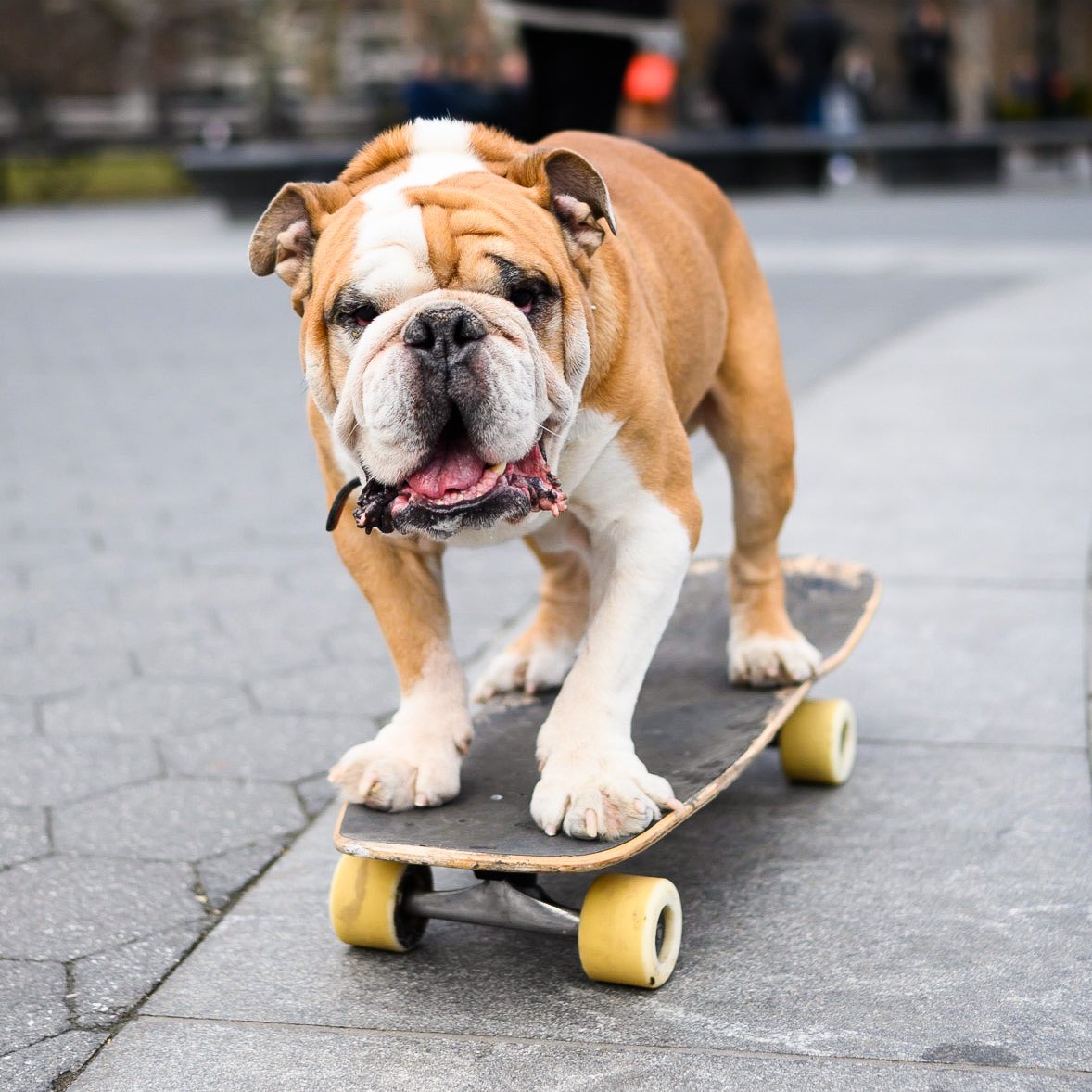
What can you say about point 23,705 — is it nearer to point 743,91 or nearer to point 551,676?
point 551,676

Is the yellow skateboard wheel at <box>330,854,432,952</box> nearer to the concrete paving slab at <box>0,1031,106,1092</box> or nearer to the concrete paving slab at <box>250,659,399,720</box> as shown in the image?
the concrete paving slab at <box>0,1031,106,1092</box>

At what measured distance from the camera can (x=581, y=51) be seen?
760 centimetres

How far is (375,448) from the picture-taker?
8.91 ft

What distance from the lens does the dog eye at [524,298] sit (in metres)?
2.81

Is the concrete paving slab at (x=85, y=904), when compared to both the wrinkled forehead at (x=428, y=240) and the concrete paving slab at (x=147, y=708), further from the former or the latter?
the wrinkled forehead at (x=428, y=240)

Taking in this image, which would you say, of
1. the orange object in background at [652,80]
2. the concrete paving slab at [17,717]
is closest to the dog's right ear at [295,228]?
the concrete paving slab at [17,717]

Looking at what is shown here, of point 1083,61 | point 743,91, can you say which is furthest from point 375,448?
point 1083,61

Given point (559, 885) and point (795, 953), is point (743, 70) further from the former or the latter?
point (795, 953)

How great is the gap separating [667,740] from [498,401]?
3.29 feet

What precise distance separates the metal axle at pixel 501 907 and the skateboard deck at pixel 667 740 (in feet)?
0.40

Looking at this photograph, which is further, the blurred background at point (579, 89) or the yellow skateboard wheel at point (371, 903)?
the blurred background at point (579, 89)

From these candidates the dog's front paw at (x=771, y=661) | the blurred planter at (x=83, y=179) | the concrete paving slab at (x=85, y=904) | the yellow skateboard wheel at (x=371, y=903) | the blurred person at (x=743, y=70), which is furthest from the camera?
the blurred planter at (x=83, y=179)

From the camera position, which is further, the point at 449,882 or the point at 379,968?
the point at 449,882

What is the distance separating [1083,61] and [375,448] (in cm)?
4177
